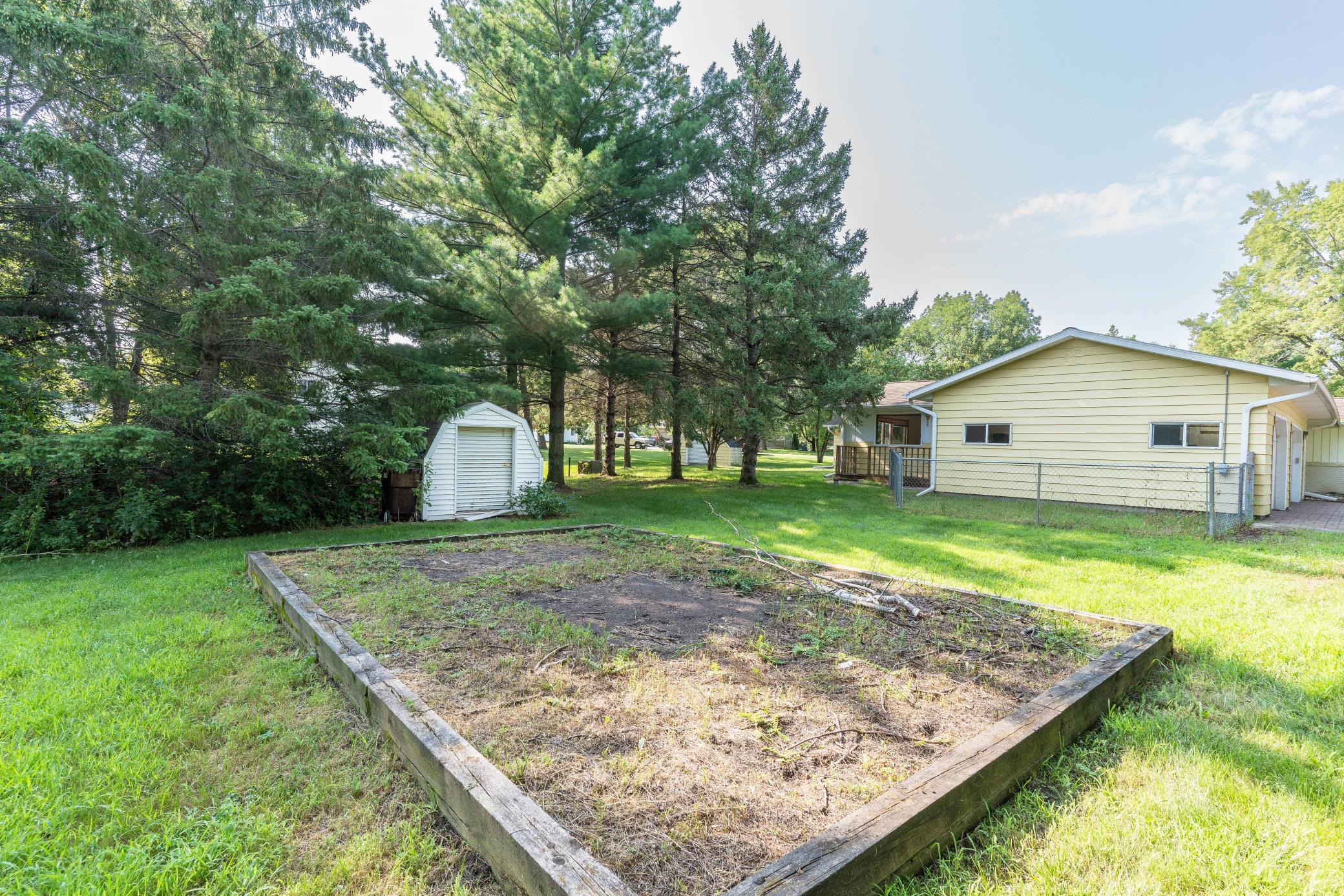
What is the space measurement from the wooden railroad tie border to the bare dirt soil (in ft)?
0.51

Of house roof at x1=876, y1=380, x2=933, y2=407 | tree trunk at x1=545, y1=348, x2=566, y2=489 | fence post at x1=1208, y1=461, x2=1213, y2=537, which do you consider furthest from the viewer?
house roof at x1=876, y1=380, x2=933, y2=407

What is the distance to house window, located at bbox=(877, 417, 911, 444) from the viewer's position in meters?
19.2

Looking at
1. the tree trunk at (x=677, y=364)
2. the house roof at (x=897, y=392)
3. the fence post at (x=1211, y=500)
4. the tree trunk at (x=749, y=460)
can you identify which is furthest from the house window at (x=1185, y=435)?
the tree trunk at (x=677, y=364)

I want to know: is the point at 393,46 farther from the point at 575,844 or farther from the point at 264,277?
the point at 575,844

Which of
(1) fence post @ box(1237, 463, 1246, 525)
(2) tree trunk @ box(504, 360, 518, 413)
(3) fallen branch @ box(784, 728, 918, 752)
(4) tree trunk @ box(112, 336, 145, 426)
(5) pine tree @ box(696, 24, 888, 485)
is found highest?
(5) pine tree @ box(696, 24, 888, 485)

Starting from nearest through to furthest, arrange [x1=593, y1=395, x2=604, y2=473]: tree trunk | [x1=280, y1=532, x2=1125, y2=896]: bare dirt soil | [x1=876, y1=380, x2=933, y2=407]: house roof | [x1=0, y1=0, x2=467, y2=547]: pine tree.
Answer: [x1=280, y1=532, x2=1125, y2=896]: bare dirt soil < [x1=0, y1=0, x2=467, y2=547]: pine tree < [x1=876, y1=380, x2=933, y2=407]: house roof < [x1=593, y1=395, x2=604, y2=473]: tree trunk

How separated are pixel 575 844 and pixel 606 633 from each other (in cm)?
220

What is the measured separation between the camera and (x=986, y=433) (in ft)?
42.5

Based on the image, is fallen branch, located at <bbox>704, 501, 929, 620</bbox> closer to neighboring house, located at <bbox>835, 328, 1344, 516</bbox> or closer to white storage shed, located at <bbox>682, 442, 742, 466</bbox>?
neighboring house, located at <bbox>835, 328, 1344, 516</bbox>

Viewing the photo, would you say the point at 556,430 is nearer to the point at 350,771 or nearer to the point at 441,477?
the point at 441,477

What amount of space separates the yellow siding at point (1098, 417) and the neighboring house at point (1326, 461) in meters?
9.97

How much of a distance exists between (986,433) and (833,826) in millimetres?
13477

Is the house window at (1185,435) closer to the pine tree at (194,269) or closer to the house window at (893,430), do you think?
the house window at (893,430)

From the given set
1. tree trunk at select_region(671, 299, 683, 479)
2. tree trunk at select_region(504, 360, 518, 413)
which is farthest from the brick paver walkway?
tree trunk at select_region(504, 360, 518, 413)
